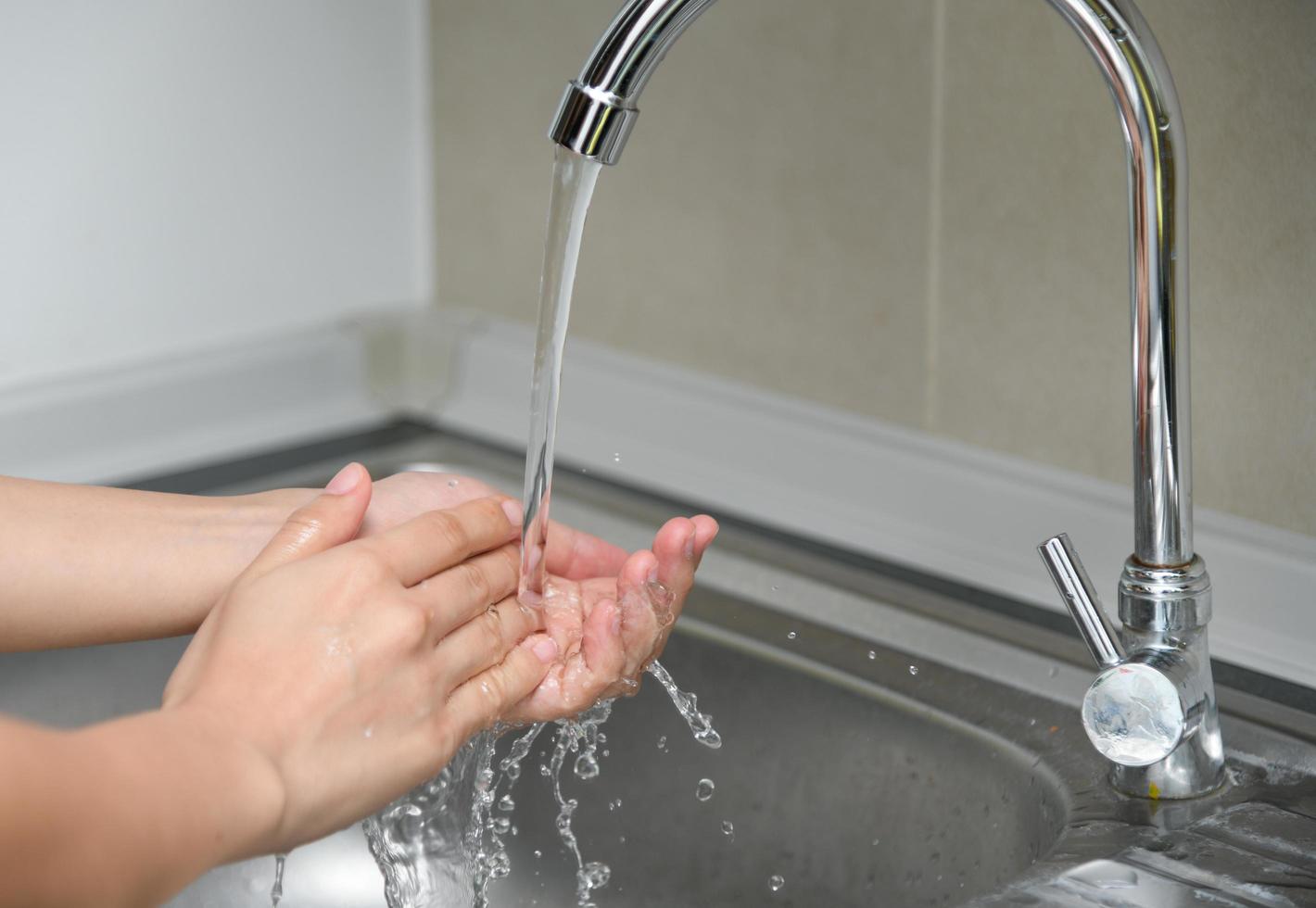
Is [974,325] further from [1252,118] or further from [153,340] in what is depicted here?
[153,340]

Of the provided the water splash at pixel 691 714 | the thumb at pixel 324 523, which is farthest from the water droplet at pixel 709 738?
the thumb at pixel 324 523

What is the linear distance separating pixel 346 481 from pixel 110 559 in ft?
0.42

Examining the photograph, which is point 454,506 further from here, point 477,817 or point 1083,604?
point 1083,604

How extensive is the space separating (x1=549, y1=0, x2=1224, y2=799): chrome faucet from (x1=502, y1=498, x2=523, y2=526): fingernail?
267mm

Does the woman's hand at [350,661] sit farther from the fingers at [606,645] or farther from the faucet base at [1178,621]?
the faucet base at [1178,621]

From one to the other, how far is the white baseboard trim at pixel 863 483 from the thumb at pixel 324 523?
0.34 m

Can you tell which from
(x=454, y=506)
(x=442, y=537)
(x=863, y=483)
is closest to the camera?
(x=442, y=537)

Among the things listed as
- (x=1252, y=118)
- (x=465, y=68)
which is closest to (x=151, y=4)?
(x=465, y=68)

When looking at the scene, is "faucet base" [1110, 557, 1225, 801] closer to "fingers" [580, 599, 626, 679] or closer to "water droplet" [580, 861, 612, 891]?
"fingers" [580, 599, 626, 679]

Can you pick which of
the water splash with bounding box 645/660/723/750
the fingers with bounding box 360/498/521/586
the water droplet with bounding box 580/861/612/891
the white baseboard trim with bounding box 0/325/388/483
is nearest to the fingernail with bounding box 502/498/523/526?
the fingers with bounding box 360/498/521/586

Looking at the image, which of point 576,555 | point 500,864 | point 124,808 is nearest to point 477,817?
point 500,864

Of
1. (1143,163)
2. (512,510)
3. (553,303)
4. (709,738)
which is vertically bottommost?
Result: (709,738)

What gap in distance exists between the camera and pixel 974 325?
91cm

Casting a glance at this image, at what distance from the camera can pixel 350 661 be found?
611mm
